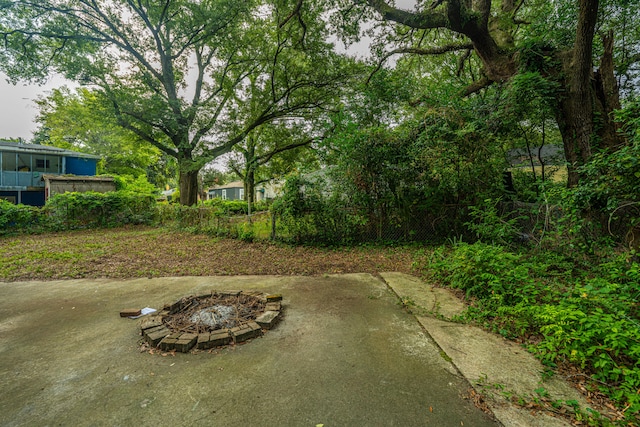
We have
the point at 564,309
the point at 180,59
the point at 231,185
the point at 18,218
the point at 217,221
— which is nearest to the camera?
the point at 564,309

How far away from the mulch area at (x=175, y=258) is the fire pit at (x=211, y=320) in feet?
4.38

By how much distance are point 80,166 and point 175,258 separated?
15771 millimetres

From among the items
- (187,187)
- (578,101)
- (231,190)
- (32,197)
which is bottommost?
(32,197)

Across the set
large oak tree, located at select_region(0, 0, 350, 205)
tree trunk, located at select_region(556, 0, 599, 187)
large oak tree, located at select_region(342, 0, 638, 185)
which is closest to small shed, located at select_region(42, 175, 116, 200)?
large oak tree, located at select_region(0, 0, 350, 205)

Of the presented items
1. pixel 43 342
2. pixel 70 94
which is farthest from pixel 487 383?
pixel 70 94

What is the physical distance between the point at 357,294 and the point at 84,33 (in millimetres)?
13506

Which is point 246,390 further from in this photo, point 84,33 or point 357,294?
point 84,33

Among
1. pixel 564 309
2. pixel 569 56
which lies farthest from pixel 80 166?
pixel 569 56

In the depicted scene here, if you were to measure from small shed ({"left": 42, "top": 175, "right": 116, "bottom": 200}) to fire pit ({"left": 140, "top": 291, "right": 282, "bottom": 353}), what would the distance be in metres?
15.5

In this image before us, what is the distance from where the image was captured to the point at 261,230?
659 cm

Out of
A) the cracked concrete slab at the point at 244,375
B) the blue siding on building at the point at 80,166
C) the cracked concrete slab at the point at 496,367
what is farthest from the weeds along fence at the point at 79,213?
the cracked concrete slab at the point at 496,367

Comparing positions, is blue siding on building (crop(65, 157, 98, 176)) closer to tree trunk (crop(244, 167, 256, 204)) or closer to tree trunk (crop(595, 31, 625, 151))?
tree trunk (crop(244, 167, 256, 204))

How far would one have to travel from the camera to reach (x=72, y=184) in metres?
13.3

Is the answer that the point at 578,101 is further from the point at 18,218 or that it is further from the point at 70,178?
the point at 70,178
